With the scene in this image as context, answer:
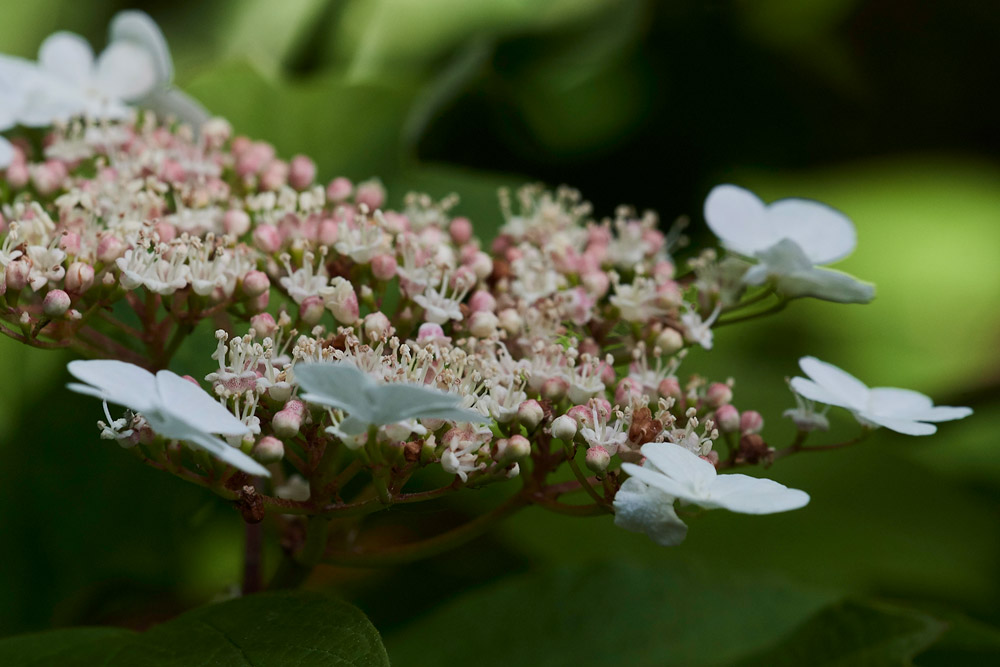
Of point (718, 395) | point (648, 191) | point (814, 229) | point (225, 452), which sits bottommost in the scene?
point (225, 452)

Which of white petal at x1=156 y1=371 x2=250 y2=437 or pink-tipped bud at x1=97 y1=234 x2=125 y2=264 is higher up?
pink-tipped bud at x1=97 y1=234 x2=125 y2=264

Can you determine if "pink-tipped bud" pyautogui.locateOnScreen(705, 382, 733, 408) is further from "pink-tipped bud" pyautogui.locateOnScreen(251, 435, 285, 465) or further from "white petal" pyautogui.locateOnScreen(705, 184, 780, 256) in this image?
"pink-tipped bud" pyautogui.locateOnScreen(251, 435, 285, 465)

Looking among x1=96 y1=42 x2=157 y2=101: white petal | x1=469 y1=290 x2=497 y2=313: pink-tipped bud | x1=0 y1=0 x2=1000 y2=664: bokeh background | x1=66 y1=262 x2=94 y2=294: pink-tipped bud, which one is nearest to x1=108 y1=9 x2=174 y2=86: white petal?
x1=96 y1=42 x2=157 y2=101: white petal

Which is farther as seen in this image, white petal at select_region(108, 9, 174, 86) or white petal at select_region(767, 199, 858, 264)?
white petal at select_region(108, 9, 174, 86)

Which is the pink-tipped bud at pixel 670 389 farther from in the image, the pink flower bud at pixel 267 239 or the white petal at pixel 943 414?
the pink flower bud at pixel 267 239

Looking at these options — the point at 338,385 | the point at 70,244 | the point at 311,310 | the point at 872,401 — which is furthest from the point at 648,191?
the point at 338,385

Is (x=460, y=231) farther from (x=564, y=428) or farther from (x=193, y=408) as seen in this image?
(x=193, y=408)

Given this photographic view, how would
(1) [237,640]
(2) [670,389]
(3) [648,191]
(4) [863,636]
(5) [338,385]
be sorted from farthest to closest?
(3) [648,191] < (4) [863,636] < (2) [670,389] < (1) [237,640] < (5) [338,385]
